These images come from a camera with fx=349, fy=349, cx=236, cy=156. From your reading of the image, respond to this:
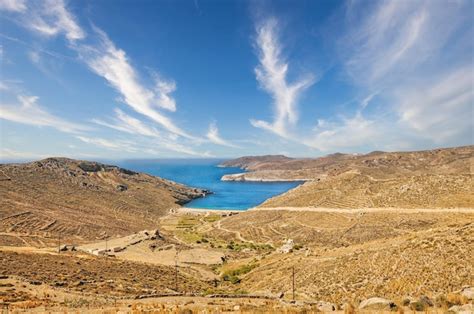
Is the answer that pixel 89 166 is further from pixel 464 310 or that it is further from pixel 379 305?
pixel 464 310

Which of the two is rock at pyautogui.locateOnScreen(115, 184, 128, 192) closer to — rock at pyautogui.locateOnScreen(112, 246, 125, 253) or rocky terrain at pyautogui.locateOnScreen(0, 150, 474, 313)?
rocky terrain at pyautogui.locateOnScreen(0, 150, 474, 313)

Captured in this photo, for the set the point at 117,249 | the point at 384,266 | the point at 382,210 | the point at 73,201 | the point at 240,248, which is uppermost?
the point at 73,201

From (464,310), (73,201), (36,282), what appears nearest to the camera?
Result: (464,310)

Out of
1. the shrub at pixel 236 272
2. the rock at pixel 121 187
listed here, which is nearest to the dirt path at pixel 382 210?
the shrub at pixel 236 272

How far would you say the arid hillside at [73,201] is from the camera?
232ft

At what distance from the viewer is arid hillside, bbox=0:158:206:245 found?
7062cm

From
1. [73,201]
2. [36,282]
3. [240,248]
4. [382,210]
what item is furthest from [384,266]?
[73,201]

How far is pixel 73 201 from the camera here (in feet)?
313

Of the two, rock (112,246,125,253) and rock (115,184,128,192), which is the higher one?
rock (115,184,128,192)

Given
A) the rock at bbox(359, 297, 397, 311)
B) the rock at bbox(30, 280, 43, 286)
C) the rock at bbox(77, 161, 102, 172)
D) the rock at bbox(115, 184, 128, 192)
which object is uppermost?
the rock at bbox(77, 161, 102, 172)

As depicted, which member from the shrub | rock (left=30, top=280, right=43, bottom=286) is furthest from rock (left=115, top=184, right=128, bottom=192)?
rock (left=30, top=280, right=43, bottom=286)

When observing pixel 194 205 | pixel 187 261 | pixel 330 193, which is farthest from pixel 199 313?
pixel 194 205

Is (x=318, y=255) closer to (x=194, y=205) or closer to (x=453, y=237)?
(x=453, y=237)

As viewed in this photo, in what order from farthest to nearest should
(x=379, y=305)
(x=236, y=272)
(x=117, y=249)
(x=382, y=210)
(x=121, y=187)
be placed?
(x=121, y=187), (x=382, y=210), (x=117, y=249), (x=236, y=272), (x=379, y=305)
